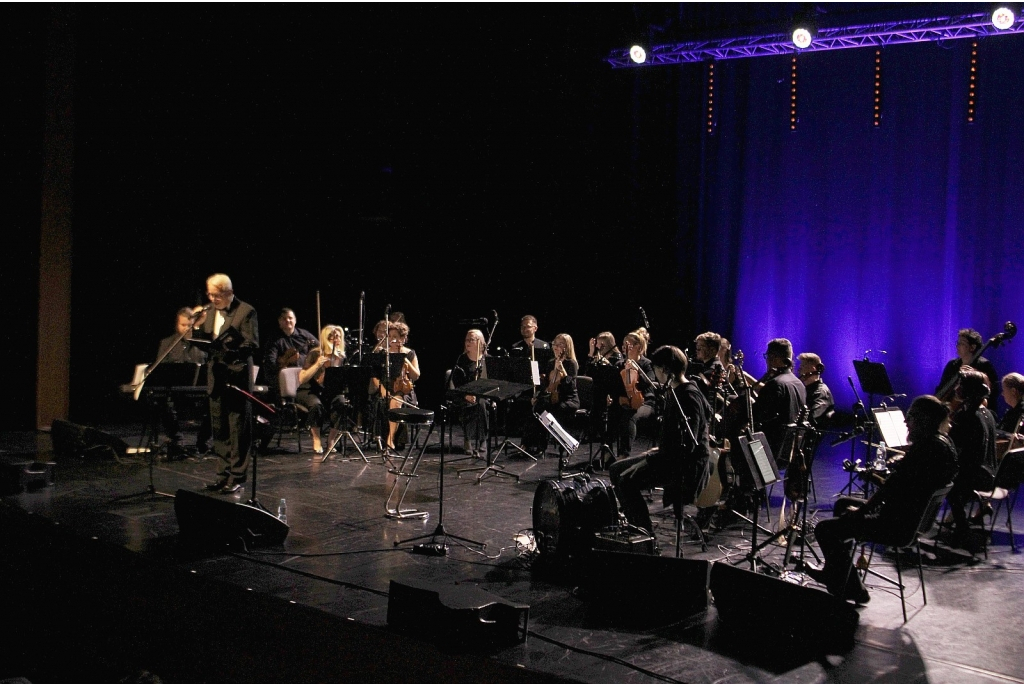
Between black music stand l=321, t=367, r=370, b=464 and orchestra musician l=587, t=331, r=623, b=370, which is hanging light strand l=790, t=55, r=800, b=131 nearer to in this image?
orchestra musician l=587, t=331, r=623, b=370

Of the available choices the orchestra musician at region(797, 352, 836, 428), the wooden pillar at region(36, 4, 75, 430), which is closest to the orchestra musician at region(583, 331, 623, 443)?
the orchestra musician at region(797, 352, 836, 428)

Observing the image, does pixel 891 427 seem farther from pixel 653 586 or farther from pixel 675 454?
pixel 653 586

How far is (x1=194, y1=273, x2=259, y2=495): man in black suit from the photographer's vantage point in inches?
270

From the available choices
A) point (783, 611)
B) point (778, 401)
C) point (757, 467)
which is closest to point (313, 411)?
point (778, 401)

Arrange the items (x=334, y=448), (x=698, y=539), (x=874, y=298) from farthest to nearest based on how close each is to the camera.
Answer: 1. (x=874, y=298)
2. (x=334, y=448)
3. (x=698, y=539)

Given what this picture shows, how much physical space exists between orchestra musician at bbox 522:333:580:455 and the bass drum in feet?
12.6

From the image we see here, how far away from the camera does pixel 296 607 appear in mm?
4234

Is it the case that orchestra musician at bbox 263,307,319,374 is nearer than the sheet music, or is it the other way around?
the sheet music

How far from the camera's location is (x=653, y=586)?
4445mm

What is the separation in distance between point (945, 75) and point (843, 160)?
66.9 inches

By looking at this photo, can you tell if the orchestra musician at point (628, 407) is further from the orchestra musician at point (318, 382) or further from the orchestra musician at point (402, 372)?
the orchestra musician at point (318, 382)

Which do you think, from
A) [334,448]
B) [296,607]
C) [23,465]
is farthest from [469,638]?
[334,448]

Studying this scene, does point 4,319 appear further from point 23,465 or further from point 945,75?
point 945,75

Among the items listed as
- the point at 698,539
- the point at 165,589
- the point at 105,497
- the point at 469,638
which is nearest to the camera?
the point at 469,638
